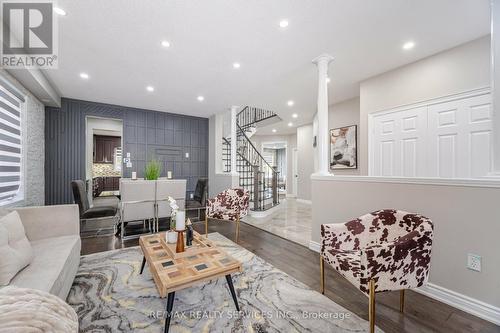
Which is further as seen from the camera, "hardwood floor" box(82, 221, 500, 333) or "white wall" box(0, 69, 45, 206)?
"white wall" box(0, 69, 45, 206)

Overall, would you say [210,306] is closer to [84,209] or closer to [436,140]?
[84,209]

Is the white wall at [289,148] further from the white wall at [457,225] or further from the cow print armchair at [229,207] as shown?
the white wall at [457,225]

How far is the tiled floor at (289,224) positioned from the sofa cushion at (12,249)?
10.2 feet

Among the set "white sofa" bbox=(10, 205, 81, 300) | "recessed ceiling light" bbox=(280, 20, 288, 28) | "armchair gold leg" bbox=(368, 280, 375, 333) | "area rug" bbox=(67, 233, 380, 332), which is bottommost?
"area rug" bbox=(67, 233, 380, 332)

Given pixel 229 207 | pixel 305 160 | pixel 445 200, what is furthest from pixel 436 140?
pixel 305 160

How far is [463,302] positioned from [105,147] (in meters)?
10.9

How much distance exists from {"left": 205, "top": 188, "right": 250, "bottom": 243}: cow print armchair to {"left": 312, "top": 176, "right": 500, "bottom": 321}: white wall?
6.53ft

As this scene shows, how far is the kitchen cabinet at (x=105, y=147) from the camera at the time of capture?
28.7ft

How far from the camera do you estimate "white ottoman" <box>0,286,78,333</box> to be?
2.03ft

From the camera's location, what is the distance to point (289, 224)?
4.52 metres

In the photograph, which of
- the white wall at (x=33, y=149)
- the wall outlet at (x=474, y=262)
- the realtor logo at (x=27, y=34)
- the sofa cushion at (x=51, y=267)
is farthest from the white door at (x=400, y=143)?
the white wall at (x=33, y=149)

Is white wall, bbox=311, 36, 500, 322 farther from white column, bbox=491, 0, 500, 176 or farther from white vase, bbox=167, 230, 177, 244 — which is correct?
white vase, bbox=167, 230, 177, 244

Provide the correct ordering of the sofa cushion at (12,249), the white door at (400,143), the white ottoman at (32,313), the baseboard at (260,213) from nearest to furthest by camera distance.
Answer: the white ottoman at (32,313)
the sofa cushion at (12,249)
the white door at (400,143)
the baseboard at (260,213)

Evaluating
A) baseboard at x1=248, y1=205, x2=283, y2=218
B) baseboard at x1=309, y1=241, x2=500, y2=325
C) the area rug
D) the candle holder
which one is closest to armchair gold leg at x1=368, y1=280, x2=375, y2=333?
the area rug
